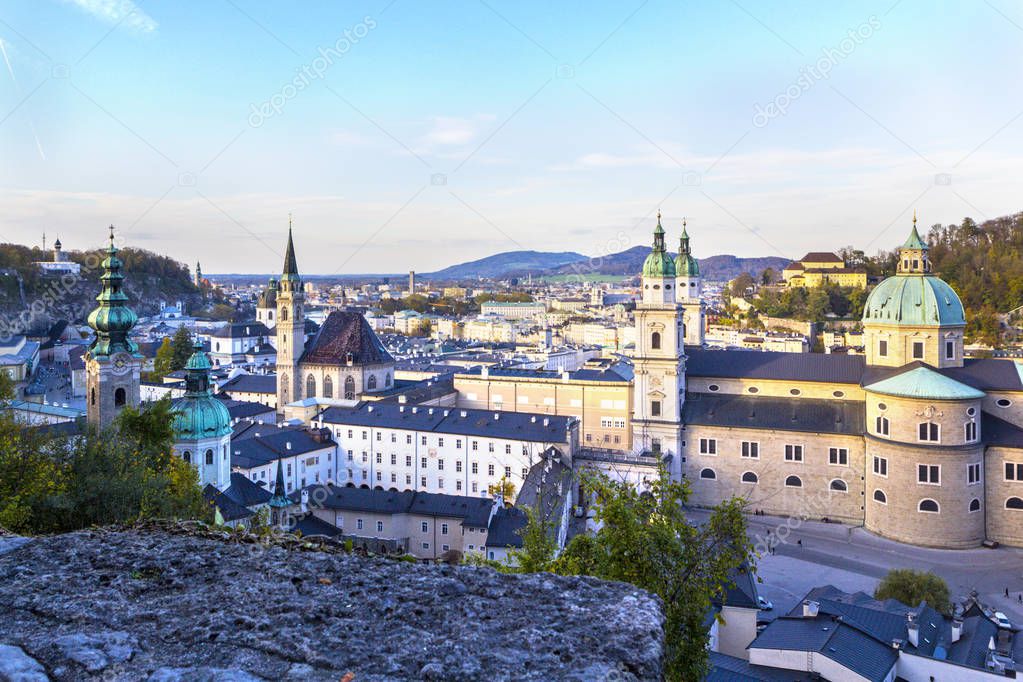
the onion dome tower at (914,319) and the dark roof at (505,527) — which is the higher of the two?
the onion dome tower at (914,319)

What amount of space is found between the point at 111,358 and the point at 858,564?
112 ft

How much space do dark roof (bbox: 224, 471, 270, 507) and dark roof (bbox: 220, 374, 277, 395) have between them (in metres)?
32.3

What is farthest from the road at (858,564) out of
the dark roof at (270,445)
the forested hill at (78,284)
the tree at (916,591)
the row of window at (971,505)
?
the forested hill at (78,284)

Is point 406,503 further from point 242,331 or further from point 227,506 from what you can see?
point 242,331

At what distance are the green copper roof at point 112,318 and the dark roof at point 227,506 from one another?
8068mm

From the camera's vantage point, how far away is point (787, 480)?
4356cm

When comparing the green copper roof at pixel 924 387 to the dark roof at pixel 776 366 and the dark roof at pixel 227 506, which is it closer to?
the dark roof at pixel 776 366

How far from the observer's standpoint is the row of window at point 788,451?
42.8 meters

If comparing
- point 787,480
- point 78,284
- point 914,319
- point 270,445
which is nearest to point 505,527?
point 270,445

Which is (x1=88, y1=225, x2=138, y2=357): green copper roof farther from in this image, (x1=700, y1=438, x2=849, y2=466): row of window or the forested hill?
the forested hill

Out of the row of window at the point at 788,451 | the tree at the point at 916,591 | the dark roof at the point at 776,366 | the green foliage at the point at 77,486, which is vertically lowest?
the tree at the point at 916,591

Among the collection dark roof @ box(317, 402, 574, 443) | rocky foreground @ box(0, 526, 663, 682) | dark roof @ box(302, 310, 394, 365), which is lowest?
dark roof @ box(317, 402, 574, 443)

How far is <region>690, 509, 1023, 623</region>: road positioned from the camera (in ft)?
107

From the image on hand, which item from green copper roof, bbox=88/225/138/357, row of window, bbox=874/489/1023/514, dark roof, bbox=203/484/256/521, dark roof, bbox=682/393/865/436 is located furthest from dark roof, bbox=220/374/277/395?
row of window, bbox=874/489/1023/514
